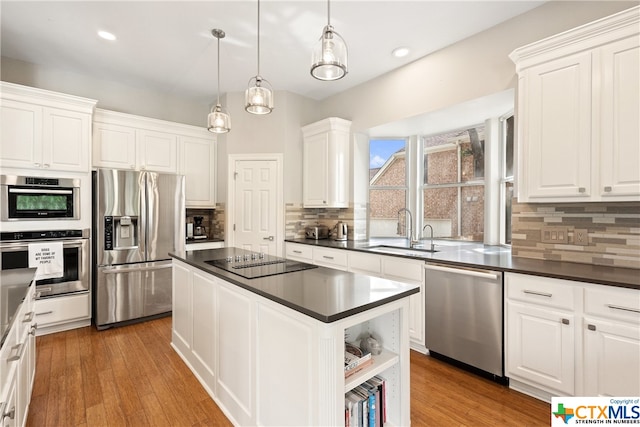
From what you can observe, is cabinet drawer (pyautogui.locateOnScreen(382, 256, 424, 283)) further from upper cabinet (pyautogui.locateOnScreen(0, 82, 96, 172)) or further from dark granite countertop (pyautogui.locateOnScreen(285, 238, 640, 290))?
upper cabinet (pyautogui.locateOnScreen(0, 82, 96, 172))

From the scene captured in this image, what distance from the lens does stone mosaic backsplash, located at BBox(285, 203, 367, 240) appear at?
4.13 meters

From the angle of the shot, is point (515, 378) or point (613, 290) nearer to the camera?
point (613, 290)

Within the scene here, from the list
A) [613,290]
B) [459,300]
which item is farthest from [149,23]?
[613,290]

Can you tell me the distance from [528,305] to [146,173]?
13.1 feet

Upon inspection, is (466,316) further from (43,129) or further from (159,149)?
(43,129)

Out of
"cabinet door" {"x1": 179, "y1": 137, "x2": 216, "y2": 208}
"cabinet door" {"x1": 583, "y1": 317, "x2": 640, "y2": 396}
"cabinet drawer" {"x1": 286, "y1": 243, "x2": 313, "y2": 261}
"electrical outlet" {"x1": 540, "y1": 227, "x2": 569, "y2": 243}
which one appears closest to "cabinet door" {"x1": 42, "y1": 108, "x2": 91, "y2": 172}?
"cabinet door" {"x1": 179, "y1": 137, "x2": 216, "y2": 208}

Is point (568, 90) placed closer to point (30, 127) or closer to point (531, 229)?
point (531, 229)

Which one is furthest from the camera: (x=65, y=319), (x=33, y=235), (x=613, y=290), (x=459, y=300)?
(x=65, y=319)

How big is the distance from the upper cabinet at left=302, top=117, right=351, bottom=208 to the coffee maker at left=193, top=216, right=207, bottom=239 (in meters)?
1.71

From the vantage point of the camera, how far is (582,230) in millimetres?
2262

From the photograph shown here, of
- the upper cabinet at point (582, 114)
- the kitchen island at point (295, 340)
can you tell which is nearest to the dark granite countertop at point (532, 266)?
the upper cabinet at point (582, 114)

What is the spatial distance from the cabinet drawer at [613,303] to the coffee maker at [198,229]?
14.4 feet

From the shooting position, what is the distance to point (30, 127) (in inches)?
118

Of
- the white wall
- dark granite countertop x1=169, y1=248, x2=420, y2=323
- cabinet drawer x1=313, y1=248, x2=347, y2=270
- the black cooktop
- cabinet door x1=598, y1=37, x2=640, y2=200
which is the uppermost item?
the white wall
